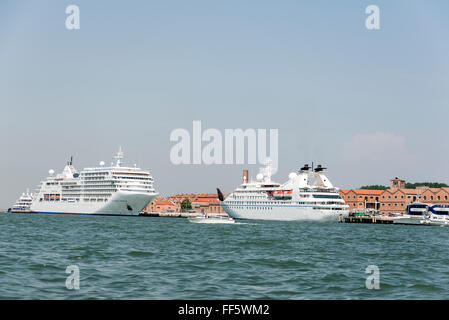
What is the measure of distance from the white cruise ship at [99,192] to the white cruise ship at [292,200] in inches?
928

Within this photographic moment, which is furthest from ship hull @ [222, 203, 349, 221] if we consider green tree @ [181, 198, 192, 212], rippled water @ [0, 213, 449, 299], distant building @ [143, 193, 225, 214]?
distant building @ [143, 193, 225, 214]

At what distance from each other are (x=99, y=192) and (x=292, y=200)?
47.2 metres

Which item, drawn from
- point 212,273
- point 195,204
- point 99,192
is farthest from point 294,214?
point 195,204

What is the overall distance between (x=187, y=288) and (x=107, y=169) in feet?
350

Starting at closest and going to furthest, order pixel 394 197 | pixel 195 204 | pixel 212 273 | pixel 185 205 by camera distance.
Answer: pixel 212 273, pixel 394 197, pixel 185 205, pixel 195 204

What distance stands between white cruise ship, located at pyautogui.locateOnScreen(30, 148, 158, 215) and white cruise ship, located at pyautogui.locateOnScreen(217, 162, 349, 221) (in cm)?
A: 2357

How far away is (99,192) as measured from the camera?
382 ft

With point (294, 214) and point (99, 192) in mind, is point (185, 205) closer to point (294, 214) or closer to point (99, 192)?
point (99, 192)

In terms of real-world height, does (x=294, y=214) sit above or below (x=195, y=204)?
above

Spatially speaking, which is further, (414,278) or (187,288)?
(414,278)

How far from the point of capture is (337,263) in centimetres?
2270
